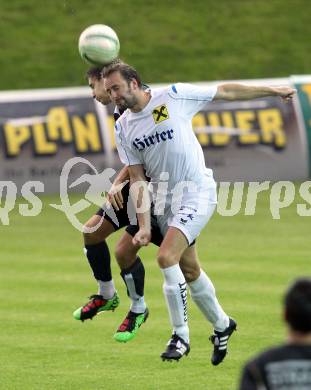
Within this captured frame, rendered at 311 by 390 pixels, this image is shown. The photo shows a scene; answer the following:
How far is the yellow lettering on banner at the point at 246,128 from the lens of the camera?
82.9 ft

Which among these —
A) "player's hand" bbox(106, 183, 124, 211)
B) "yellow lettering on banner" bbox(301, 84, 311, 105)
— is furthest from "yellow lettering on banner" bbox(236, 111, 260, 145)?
"player's hand" bbox(106, 183, 124, 211)

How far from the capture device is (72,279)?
643 inches

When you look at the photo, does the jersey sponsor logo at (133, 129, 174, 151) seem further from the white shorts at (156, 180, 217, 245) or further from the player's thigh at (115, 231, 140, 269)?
the player's thigh at (115, 231, 140, 269)

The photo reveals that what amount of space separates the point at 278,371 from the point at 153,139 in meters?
5.22

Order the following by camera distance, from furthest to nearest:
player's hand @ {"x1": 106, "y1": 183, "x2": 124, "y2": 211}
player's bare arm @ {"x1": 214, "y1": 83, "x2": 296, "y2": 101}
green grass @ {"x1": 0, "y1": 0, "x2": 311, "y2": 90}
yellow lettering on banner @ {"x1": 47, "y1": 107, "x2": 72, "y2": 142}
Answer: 1. green grass @ {"x1": 0, "y1": 0, "x2": 311, "y2": 90}
2. yellow lettering on banner @ {"x1": 47, "y1": 107, "x2": 72, "y2": 142}
3. player's hand @ {"x1": 106, "y1": 183, "x2": 124, "y2": 211}
4. player's bare arm @ {"x1": 214, "y1": 83, "x2": 296, "y2": 101}

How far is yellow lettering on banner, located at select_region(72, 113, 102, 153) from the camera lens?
24531mm

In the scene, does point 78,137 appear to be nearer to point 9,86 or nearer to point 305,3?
point 9,86

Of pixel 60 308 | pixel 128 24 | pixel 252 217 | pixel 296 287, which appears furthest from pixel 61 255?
pixel 128 24

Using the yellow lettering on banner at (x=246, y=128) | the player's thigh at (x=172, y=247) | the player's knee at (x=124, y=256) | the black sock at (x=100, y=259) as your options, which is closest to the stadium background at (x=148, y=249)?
the black sock at (x=100, y=259)

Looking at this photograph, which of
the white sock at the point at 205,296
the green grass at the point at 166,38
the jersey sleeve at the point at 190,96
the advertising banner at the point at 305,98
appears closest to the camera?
the jersey sleeve at the point at 190,96

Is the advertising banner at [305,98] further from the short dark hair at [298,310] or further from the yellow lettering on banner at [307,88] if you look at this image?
the short dark hair at [298,310]

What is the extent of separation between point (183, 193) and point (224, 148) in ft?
48.1

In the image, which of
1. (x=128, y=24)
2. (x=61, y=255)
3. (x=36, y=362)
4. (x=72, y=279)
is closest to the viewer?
(x=36, y=362)

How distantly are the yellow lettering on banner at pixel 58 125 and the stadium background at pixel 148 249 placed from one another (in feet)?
4.38
